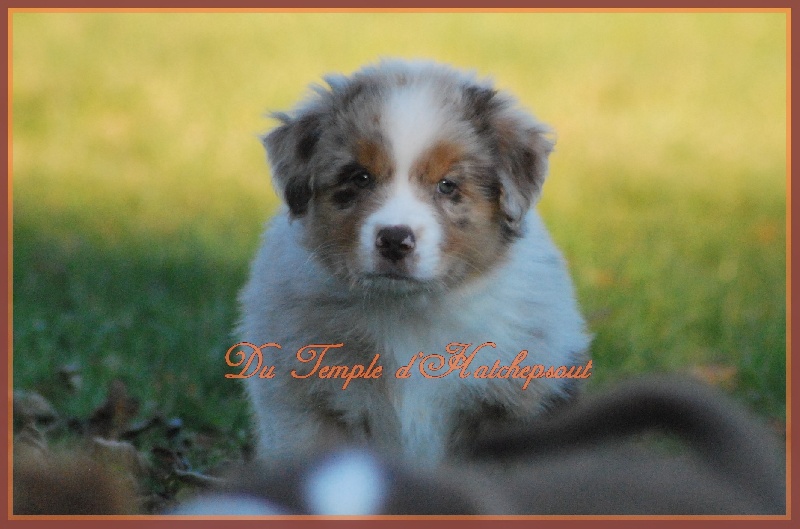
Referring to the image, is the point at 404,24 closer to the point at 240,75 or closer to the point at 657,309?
the point at 657,309

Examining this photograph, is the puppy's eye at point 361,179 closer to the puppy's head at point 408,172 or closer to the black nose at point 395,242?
the puppy's head at point 408,172

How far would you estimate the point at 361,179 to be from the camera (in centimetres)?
378

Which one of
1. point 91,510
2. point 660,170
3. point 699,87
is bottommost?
point 91,510

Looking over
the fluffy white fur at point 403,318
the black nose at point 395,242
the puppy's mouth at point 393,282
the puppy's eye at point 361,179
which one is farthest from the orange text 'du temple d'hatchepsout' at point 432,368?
the puppy's eye at point 361,179

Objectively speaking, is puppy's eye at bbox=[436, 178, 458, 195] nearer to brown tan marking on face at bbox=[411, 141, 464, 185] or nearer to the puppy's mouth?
brown tan marking on face at bbox=[411, 141, 464, 185]

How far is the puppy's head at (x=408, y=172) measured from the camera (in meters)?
3.70

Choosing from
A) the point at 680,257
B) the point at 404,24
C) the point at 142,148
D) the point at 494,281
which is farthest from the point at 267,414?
the point at 142,148

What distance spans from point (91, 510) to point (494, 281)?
159 cm

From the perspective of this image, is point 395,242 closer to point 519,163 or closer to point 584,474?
point 519,163

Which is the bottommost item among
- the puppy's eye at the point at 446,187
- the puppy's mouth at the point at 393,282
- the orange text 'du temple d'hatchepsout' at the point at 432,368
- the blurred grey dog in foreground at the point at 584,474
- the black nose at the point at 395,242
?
the blurred grey dog in foreground at the point at 584,474

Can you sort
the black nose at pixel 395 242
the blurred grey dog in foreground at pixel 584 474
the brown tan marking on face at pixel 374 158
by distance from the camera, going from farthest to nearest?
1. the brown tan marking on face at pixel 374 158
2. the black nose at pixel 395 242
3. the blurred grey dog in foreground at pixel 584 474

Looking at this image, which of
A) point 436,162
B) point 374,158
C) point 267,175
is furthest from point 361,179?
point 267,175

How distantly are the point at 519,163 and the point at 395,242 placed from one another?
23.4 inches

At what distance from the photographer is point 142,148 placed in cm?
737
